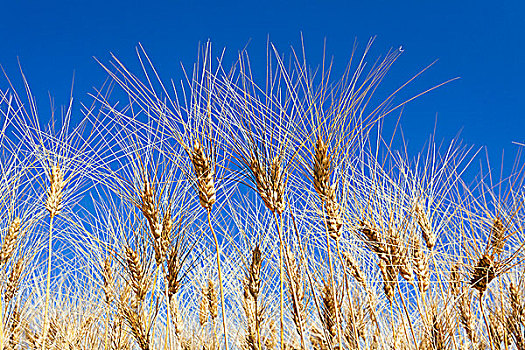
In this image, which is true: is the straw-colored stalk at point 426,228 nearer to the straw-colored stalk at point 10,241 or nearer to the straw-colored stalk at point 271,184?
the straw-colored stalk at point 271,184

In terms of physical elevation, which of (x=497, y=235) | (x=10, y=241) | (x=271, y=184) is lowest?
(x=497, y=235)

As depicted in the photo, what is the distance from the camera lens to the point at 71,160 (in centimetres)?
239

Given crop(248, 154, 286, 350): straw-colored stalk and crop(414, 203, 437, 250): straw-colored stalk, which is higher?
crop(414, 203, 437, 250): straw-colored stalk

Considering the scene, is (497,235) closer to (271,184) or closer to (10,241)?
(271,184)

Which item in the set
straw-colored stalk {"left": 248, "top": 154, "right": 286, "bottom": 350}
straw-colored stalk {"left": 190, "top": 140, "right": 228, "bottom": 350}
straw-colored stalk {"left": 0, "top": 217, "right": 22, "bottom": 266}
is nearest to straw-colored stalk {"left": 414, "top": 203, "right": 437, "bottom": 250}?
straw-colored stalk {"left": 248, "top": 154, "right": 286, "bottom": 350}

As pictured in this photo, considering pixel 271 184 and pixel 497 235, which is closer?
pixel 271 184

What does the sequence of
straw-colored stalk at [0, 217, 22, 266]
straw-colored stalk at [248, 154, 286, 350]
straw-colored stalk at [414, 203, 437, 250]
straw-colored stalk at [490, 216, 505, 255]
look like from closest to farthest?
straw-colored stalk at [248, 154, 286, 350]
straw-colored stalk at [490, 216, 505, 255]
straw-colored stalk at [0, 217, 22, 266]
straw-colored stalk at [414, 203, 437, 250]

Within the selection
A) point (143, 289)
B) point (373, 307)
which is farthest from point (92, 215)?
point (373, 307)

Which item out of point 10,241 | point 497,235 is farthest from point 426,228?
point 10,241

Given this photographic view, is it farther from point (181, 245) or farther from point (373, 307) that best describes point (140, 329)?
point (373, 307)

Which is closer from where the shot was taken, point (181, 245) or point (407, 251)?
point (181, 245)

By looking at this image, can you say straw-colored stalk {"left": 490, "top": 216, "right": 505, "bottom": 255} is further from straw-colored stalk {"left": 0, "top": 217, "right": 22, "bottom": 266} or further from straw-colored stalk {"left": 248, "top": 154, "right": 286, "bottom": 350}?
straw-colored stalk {"left": 0, "top": 217, "right": 22, "bottom": 266}

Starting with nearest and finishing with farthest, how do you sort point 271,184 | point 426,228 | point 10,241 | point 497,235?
1. point 271,184
2. point 497,235
3. point 10,241
4. point 426,228

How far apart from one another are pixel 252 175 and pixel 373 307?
58.2 inches
